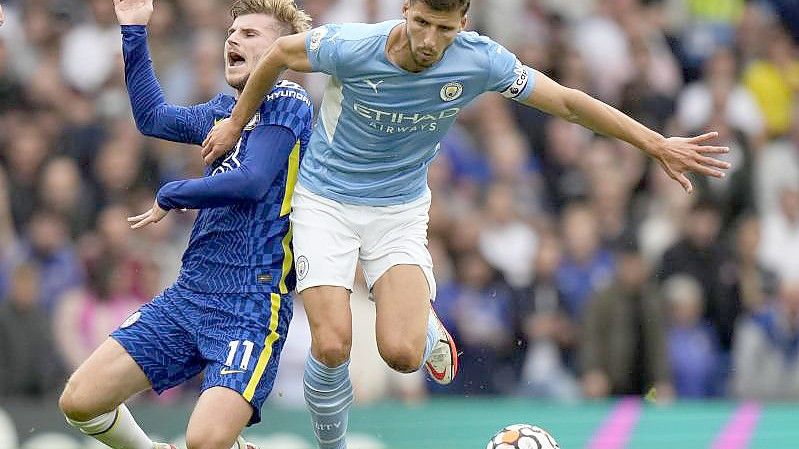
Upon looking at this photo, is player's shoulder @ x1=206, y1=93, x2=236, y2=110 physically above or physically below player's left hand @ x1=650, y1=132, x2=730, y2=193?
above

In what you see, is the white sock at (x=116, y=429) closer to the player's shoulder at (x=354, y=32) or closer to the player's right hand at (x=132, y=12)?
the player's right hand at (x=132, y=12)

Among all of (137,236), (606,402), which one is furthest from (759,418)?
(137,236)

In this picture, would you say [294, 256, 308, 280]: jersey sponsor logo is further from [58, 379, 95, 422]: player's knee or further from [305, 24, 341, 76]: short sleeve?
[58, 379, 95, 422]: player's knee

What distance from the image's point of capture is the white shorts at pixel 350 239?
7582 mm

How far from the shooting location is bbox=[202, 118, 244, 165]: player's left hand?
24.5ft

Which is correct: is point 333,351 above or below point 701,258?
above

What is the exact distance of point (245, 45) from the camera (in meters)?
7.73

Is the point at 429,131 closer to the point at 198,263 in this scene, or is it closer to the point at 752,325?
the point at 198,263

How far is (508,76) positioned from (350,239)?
1.08 meters

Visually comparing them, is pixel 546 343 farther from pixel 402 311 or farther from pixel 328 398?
pixel 402 311

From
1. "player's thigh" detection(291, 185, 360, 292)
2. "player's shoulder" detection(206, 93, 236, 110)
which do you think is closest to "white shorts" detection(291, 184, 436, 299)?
"player's thigh" detection(291, 185, 360, 292)

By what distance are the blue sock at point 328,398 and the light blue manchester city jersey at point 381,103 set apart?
816 millimetres

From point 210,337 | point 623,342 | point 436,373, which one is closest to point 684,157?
point 436,373

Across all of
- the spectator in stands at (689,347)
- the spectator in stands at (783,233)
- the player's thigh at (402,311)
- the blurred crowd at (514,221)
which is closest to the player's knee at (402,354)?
the player's thigh at (402,311)
